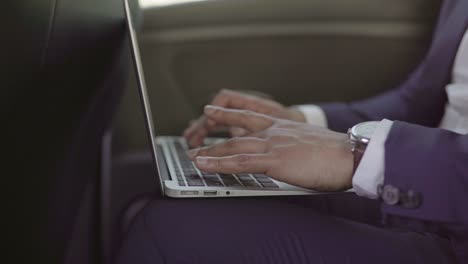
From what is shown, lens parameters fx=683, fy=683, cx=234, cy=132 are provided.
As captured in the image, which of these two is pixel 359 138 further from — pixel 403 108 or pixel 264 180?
pixel 403 108

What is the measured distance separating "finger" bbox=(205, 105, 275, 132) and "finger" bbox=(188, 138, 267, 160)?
0.41ft

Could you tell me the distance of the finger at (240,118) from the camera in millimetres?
1023

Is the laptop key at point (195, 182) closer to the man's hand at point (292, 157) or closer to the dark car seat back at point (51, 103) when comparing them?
the man's hand at point (292, 157)

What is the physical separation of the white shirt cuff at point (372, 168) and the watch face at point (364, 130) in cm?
2

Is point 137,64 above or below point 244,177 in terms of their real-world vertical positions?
above

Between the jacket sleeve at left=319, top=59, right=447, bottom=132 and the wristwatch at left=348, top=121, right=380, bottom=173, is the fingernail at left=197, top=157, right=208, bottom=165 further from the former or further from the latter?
the jacket sleeve at left=319, top=59, right=447, bottom=132

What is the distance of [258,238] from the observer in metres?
0.80

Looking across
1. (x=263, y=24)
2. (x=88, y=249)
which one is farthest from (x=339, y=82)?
(x=88, y=249)

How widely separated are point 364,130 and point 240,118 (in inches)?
9.9

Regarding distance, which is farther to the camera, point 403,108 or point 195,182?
point 403,108

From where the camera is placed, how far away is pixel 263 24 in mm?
1544

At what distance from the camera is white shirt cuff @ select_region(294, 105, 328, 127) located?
1.23 metres

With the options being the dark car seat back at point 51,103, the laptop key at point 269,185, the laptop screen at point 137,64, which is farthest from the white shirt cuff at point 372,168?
the dark car seat back at point 51,103

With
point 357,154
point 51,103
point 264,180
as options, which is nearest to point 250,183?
point 264,180
